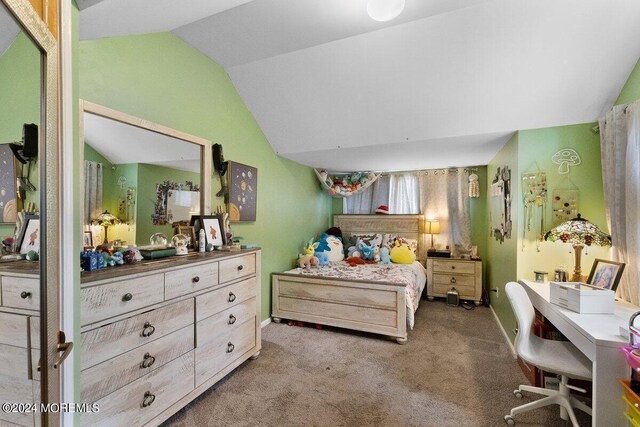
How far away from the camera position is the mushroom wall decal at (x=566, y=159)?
230 centimetres

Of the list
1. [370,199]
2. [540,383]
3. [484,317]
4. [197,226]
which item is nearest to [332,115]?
[197,226]

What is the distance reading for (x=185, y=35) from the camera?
2143 mm

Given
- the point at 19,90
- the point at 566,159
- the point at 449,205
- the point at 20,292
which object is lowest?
the point at 20,292

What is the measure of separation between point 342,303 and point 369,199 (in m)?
2.38

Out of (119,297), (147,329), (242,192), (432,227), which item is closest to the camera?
(119,297)

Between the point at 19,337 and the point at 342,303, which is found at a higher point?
the point at 19,337

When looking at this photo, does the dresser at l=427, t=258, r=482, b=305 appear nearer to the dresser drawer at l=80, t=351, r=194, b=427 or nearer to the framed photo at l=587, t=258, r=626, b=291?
the framed photo at l=587, t=258, r=626, b=291

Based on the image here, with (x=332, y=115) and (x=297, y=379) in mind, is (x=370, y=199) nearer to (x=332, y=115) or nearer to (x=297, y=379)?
(x=332, y=115)

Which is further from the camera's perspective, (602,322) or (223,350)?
(223,350)

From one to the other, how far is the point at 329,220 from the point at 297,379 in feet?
10.4

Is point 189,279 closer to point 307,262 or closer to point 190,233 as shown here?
point 190,233

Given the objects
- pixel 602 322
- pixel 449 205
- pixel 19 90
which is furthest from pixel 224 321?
pixel 449 205

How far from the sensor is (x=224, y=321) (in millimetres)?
2039

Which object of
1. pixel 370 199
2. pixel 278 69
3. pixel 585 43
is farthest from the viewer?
pixel 370 199
